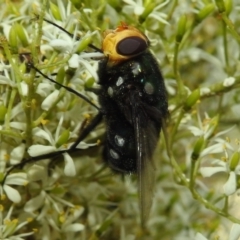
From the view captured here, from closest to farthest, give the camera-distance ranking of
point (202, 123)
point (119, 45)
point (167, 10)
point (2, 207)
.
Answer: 1. point (119, 45)
2. point (2, 207)
3. point (202, 123)
4. point (167, 10)

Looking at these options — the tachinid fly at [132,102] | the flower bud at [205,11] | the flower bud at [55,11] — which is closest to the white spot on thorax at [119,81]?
the tachinid fly at [132,102]

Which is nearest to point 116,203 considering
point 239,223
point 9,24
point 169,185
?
point 169,185

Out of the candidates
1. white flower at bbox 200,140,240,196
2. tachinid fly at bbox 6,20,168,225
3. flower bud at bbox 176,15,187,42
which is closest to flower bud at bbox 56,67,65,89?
tachinid fly at bbox 6,20,168,225

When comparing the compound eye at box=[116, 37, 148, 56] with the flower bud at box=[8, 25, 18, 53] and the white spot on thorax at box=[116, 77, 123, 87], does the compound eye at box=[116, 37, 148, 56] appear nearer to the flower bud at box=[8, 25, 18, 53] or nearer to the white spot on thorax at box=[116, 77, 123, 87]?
the white spot on thorax at box=[116, 77, 123, 87]

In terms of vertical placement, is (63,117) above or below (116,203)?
above

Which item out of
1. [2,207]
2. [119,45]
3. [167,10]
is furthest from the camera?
[167,10]

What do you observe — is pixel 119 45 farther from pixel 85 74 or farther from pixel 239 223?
pixel 239 223

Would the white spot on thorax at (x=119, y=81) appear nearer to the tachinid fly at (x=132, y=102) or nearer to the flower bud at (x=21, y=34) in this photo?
the tachinid fly at (x=132, y=102)
